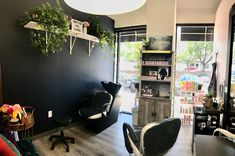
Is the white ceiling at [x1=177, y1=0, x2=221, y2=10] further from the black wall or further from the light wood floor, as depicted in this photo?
the light wood floor

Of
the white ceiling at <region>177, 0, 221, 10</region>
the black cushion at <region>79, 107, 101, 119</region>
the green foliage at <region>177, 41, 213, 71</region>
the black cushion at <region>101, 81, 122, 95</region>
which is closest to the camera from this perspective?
the black cushion at <region>79, 107, 101, 119</region>

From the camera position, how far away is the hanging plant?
9.34ft

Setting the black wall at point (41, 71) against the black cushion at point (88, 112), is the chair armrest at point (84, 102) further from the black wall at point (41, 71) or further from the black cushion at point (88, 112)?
the black cushion at point (88, 112)

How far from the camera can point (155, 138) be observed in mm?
1956

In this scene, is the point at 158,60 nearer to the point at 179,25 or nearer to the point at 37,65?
the point at 179,25

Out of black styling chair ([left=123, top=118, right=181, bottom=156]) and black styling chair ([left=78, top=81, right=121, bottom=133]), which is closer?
black styling chair ([left=123, top=118, right=181, bottom=156])

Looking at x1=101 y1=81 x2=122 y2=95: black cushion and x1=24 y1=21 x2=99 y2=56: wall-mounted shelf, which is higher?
x1=24 y1=21 x2=99 y2=56: wall-mounted shelf

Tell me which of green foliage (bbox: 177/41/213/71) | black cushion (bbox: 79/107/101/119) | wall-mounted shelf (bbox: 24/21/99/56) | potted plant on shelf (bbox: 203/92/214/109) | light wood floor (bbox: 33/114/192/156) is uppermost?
wall-mounted shelf (bbox: 24/21/99/56)

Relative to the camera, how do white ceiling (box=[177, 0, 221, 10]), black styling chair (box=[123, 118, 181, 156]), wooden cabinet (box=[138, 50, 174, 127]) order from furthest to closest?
white ceiling (box=[177, 0, 221, 10]) < wooden cabinet (box=[138, 50, 174, 127]) < black styling chair (box=[123, 118, 181, 156])

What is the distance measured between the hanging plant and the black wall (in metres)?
0.16

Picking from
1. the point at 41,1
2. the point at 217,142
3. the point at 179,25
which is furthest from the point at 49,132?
the point at 179,25

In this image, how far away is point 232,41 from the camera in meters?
2.44

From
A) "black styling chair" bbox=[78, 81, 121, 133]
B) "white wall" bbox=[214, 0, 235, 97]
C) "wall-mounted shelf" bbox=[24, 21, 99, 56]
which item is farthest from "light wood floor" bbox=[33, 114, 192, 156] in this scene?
"wall-mounted shelf" bbox=[24, 21, 99, 56]

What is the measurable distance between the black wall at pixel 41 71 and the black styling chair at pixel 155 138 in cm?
190
